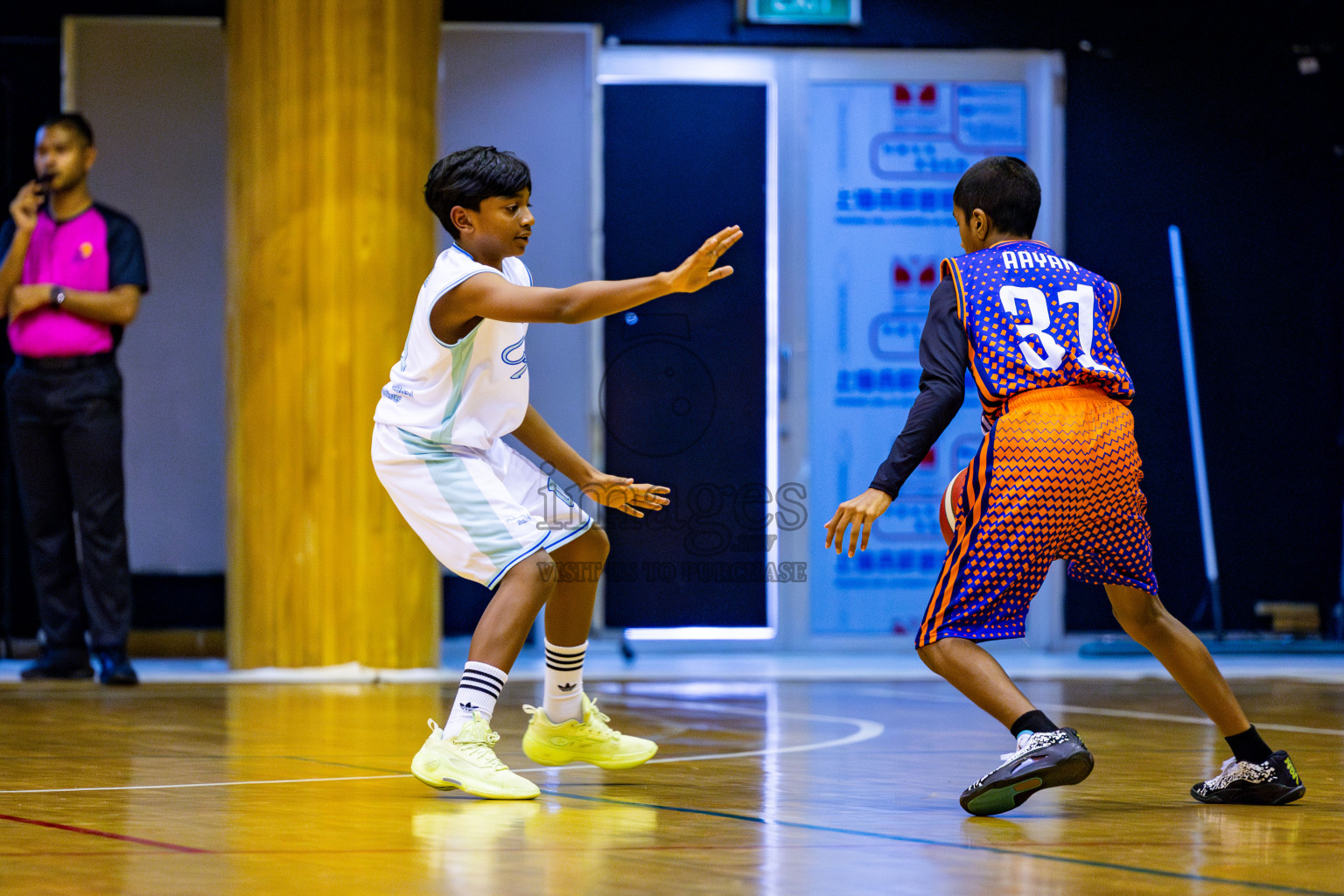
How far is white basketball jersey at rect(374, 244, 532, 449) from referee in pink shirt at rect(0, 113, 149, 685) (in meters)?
2.77

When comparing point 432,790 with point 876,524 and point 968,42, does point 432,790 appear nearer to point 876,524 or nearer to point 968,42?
point 876,524

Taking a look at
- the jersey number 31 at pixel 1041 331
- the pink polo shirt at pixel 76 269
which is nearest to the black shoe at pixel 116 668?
the pink polo shirt at pixel 76 269

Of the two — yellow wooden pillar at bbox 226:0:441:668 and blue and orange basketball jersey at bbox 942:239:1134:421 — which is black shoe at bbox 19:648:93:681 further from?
blue and orange basketball jersey at bbox 942:239:1134:421

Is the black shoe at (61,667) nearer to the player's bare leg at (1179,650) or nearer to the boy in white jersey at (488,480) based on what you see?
the boy in white jersey at (488,480)

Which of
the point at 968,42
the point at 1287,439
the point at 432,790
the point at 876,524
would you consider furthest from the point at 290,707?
the point at 1287,439

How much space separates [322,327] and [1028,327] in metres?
3.60

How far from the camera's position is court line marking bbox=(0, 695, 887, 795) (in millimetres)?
3195

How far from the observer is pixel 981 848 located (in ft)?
8.13

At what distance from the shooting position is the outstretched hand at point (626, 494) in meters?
3.11

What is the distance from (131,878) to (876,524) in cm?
567

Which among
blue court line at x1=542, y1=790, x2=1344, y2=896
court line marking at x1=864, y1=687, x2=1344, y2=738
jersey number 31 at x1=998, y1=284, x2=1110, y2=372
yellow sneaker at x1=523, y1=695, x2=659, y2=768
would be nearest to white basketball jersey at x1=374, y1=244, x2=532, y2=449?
yellow sneaker at x1=523, y1=695, x2=659, y2=768

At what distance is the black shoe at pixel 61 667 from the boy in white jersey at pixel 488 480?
9.61 feet

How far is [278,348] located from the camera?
19.6ft

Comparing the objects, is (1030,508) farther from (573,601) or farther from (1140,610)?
(573,601)
